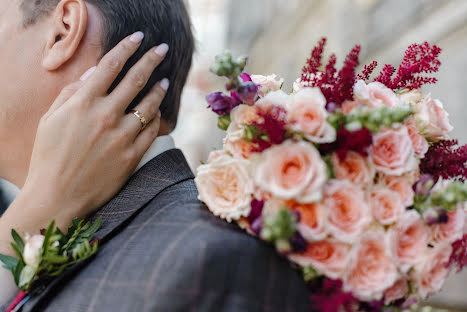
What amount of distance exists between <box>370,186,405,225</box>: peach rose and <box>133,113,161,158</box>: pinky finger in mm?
705

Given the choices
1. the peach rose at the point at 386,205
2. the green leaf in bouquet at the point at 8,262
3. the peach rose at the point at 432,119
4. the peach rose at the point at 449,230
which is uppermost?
the peach rose at the point at 432,119

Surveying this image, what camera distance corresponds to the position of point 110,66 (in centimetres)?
128

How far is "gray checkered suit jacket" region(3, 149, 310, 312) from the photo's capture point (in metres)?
0.81

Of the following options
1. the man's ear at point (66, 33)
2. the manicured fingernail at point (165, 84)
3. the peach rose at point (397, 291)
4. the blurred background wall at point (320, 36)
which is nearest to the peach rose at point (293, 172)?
the peach rose at point (397, 291)

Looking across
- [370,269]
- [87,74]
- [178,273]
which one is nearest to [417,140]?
Answer: [370,269]

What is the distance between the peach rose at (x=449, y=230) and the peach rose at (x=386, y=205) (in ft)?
0.39

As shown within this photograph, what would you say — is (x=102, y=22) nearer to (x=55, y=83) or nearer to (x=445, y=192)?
(x=55, y=83)

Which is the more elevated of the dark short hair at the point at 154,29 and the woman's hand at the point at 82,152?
the dark short hair at the point at 154,29

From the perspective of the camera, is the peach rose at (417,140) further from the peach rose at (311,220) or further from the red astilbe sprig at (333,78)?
the peach rose at (311,220)

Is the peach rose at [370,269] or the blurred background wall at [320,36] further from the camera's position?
the blurred background wall at [320,36]

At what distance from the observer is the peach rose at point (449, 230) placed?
908 mm

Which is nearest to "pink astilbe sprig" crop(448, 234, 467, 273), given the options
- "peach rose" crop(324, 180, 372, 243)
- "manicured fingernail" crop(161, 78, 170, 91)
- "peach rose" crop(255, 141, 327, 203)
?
"peach rose" crop(324, 180, 372, 243)

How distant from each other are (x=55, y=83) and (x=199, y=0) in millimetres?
8035

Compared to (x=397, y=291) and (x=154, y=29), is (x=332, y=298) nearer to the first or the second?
(x=397, y=291)
